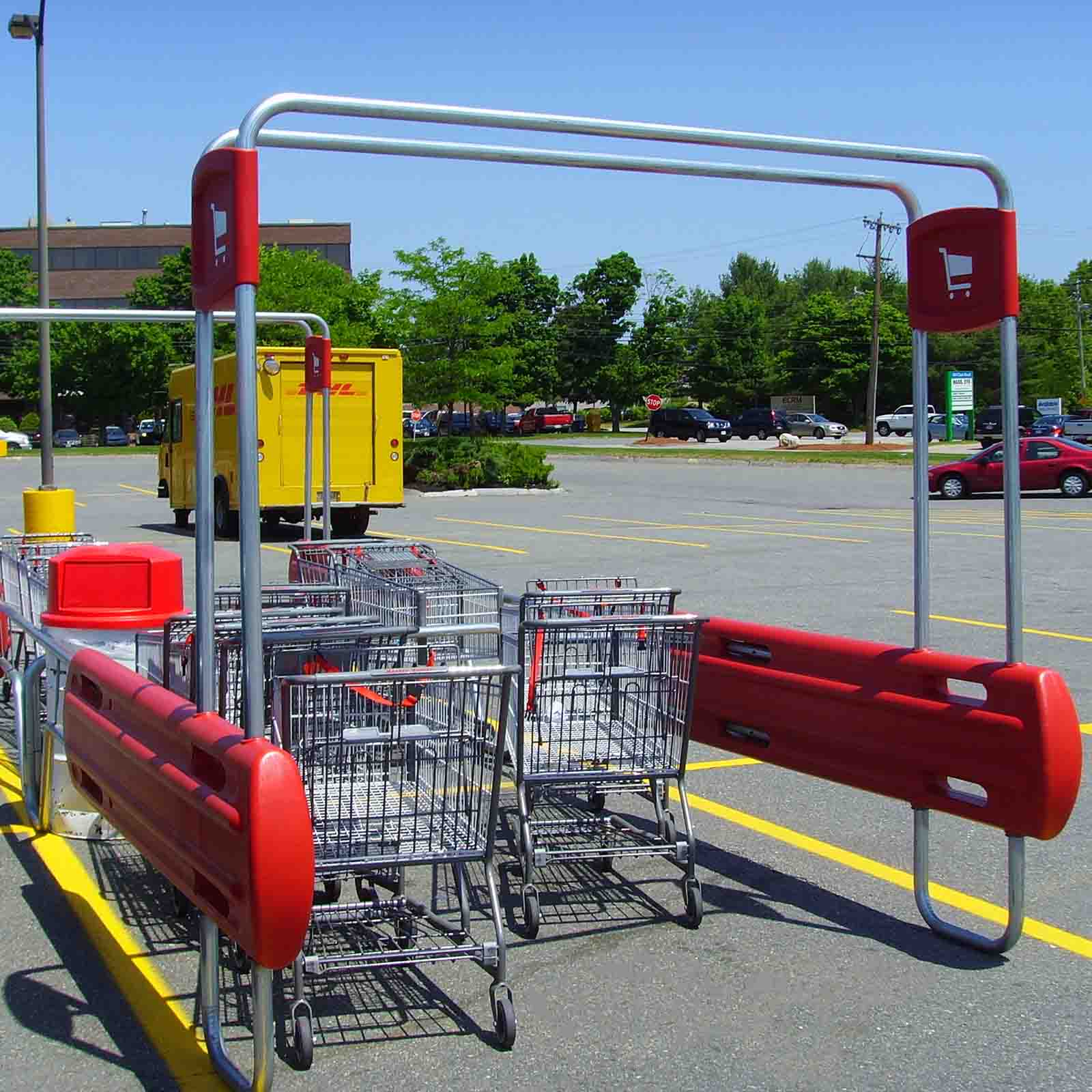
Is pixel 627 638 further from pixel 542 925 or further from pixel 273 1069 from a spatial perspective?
pixel 273 1069

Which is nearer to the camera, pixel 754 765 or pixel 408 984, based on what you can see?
pixel 408 984

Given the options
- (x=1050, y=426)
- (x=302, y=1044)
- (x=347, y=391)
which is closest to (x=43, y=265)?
(x=347, y=391)

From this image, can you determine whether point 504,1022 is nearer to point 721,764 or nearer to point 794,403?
point 721,764

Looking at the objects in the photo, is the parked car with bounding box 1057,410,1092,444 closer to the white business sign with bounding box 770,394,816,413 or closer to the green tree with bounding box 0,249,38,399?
the white business sign with bounding box 770,394,816,413

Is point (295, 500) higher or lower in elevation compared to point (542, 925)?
higher

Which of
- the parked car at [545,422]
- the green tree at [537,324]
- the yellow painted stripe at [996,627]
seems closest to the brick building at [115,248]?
the green tree at [537,324]

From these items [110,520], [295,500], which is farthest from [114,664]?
[110,520]

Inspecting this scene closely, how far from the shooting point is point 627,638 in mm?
5922

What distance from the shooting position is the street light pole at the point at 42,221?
68.9 feet

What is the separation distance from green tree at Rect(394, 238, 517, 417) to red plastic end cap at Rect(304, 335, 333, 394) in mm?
28421

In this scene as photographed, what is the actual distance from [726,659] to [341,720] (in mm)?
2398

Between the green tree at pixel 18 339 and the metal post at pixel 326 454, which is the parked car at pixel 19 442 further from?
the metal post at pixel 326 454

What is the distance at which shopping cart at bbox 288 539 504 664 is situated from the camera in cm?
713

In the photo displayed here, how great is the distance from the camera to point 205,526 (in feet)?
14.1
